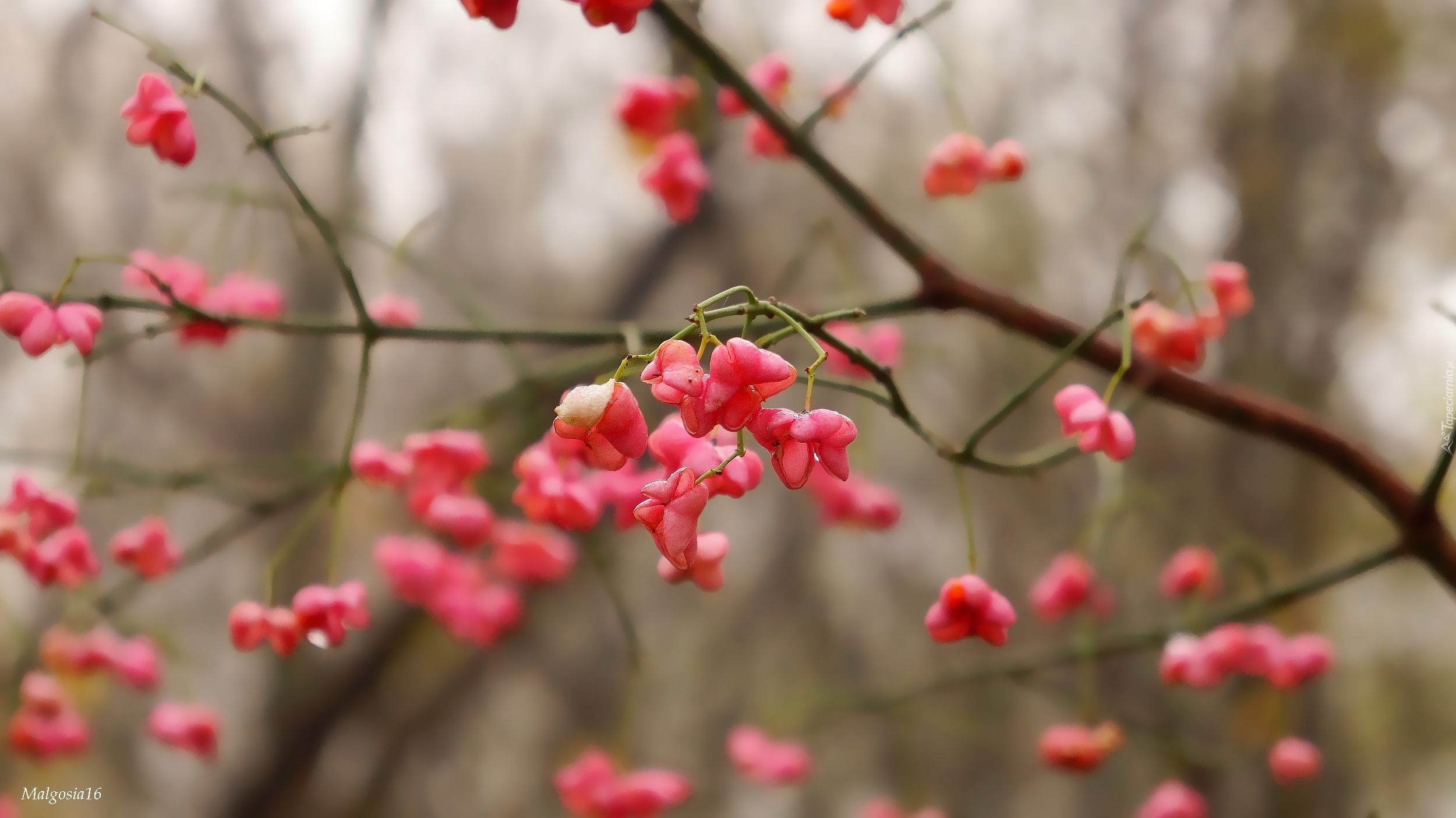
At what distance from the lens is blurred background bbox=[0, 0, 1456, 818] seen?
1.23 metres

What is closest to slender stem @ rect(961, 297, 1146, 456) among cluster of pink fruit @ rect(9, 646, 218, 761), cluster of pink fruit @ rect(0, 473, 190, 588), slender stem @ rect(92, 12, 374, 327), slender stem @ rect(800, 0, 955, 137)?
slender stem @ rect(800, 0, 955, 137)

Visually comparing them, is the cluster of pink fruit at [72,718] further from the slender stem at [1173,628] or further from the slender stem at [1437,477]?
the slender stem at [1437,477]

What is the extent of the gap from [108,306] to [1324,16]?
159cm

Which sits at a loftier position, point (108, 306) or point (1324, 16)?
point (1324, 16)

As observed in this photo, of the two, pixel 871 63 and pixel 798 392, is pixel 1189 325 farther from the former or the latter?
pixel 798 392

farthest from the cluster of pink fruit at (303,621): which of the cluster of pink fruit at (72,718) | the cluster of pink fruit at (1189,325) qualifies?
the cluster of pink fruit at (1189,325)

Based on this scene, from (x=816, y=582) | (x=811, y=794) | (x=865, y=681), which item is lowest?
(x=811, y=794)

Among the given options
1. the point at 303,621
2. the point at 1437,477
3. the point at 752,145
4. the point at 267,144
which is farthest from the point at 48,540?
the point at 1437,477

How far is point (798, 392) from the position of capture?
1.29m

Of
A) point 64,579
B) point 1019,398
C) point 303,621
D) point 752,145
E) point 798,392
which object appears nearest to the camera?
point 1019,398

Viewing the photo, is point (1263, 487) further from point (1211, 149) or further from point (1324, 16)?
point (1324, 16)

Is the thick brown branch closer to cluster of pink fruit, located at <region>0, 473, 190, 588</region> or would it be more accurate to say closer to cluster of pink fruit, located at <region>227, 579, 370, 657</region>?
cluster of pink fruit, located at <region>227, 579, 370, 657</region>

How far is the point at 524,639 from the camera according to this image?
131cm

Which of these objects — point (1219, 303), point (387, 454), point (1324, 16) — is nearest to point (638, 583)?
point (387, 454)
